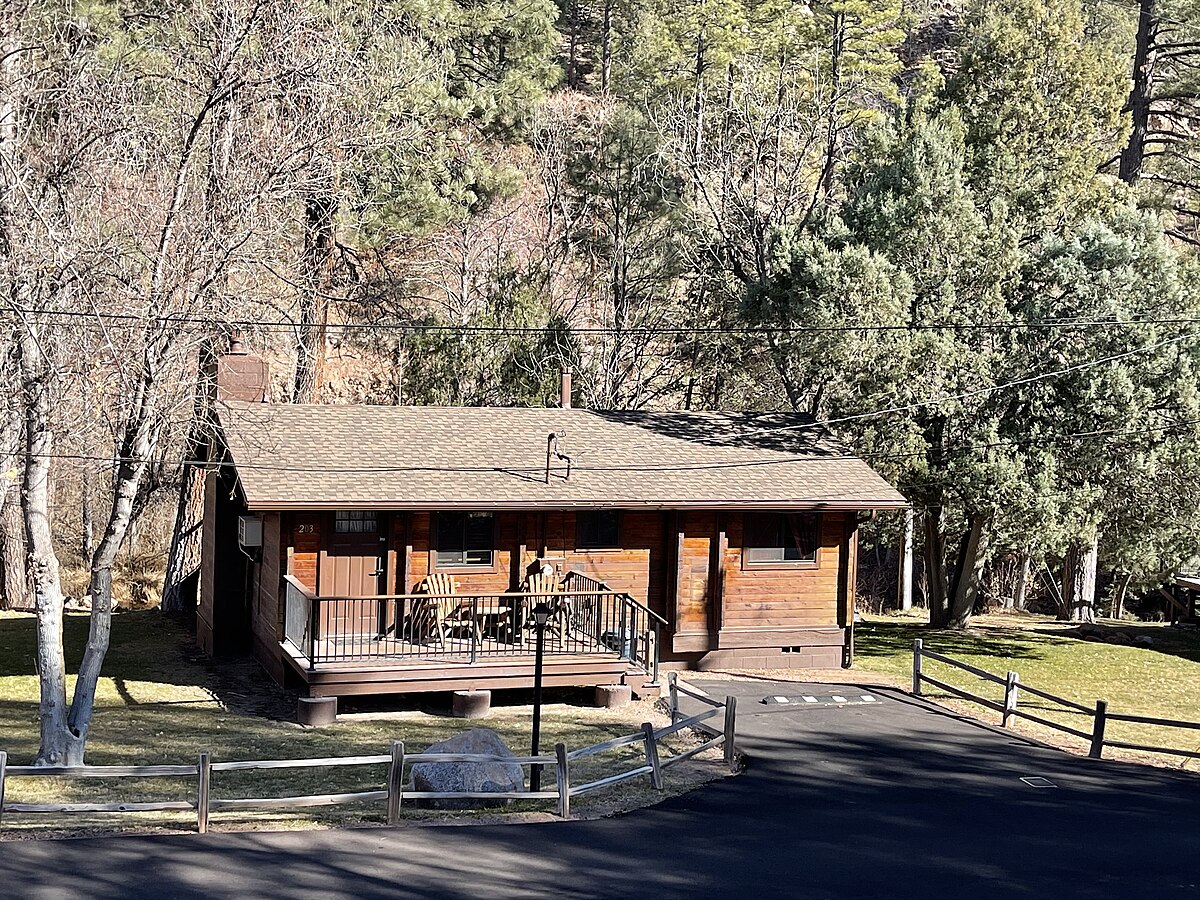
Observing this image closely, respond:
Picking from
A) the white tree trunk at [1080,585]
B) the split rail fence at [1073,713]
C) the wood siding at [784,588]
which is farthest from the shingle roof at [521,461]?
the white tree trunk at [1080,585]

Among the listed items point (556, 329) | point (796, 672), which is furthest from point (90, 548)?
point (796, 672)

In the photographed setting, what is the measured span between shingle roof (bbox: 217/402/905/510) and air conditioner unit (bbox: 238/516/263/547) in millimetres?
1271

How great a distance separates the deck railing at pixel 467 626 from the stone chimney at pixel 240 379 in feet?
17.5

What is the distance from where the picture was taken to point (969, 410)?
27922mm

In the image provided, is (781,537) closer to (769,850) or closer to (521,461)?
(521,461)

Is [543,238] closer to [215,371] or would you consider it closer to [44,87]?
[215,371]

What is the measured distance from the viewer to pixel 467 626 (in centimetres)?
2169

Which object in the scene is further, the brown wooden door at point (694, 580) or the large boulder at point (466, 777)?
the brown wooden door at point (694, 580)

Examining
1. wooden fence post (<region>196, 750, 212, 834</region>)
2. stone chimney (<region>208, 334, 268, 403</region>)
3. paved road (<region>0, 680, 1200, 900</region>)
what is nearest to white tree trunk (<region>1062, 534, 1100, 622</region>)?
paved road (<region>0, 680, 1200, 900</region>)

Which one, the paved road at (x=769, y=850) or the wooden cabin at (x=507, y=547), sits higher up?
the wooden cabin at (x=507, y=547)

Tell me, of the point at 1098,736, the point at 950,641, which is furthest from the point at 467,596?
the point at 950,641

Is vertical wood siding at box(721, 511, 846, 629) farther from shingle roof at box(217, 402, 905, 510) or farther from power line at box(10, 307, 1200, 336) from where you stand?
power line at box(10, 307, 1200, 336)

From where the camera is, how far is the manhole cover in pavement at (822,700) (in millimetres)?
20734

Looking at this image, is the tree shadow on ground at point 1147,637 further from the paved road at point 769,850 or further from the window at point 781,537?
the paved road at point 769,850
